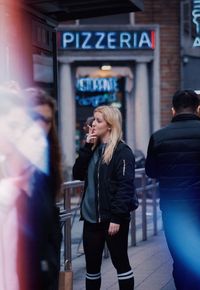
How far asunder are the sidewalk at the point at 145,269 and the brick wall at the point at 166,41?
25.8 ft

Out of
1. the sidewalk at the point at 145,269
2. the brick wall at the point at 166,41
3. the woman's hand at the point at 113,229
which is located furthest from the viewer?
the brick wall at the point at 166,41

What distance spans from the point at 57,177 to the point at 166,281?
4133 millimetres

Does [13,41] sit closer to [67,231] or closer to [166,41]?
[67,231]

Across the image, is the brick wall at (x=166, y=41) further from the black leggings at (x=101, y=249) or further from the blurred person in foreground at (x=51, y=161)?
the blurred person in foreground at (x=51, y=161)

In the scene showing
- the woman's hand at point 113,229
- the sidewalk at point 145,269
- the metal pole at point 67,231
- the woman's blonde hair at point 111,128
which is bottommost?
the sidewalk at point 145,269

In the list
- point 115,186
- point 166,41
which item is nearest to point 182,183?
point 115,186

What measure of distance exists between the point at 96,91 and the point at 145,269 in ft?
32.2

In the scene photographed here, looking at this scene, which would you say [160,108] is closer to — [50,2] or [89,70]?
[89,70]

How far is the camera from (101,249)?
5.60 m

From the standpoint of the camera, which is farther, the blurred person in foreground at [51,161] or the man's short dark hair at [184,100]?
the man's short dark hair at [184,100]

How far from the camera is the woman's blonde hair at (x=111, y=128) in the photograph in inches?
217

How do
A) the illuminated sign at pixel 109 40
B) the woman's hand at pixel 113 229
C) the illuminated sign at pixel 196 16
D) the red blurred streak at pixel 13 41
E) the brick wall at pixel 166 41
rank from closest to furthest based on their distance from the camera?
the woman's hand at pixel 113 229 < the red blurred streak at pixel 13 41 < the illuminated sign at pixel 196 16 < the illuminated sign at pixel 109 40 < the brick wall at pixel 166 41

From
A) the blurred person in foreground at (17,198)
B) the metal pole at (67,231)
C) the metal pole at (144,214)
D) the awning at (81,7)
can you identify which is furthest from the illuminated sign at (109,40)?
the blurred person in foreground at (17,198)

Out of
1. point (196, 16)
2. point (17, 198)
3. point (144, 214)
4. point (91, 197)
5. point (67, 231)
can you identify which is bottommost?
point (144, 214)
